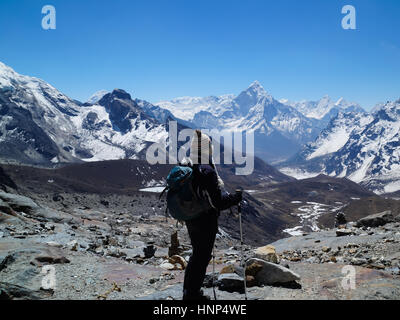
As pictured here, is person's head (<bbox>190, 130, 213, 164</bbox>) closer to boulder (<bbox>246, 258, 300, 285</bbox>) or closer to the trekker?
the trekker

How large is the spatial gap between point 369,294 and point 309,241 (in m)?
12.1

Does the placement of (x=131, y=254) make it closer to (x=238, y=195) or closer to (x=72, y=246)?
(x=72, y=246)

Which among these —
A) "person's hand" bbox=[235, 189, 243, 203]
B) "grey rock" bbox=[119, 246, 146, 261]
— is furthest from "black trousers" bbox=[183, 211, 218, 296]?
"grey rock" bbox=[119, 246, 146, 261]

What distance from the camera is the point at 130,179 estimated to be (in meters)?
188

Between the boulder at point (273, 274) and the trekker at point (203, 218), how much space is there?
2.26m

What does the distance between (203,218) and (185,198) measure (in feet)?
1.88

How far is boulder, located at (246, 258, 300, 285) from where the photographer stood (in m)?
8.39

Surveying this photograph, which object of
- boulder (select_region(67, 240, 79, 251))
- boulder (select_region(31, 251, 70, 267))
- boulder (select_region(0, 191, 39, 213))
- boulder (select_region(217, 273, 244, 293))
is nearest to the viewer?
boulder (select_region(217, 273, 244, 293))

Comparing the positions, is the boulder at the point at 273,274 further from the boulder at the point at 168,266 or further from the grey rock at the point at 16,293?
the grey rock at the point at 16,293

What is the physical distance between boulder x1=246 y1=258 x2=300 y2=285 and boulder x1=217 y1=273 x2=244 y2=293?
0.63 meters

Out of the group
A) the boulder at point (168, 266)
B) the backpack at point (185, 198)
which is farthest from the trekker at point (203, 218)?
the boulder at point (168, 266)

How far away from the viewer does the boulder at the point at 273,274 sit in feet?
27.5
